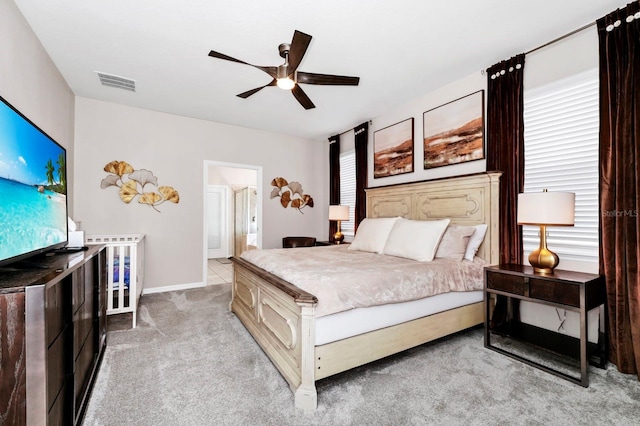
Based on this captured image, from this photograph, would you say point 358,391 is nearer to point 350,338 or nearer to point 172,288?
point 350,338

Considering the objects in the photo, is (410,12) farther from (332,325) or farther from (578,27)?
(332,325)

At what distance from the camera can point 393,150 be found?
4289 millimetres

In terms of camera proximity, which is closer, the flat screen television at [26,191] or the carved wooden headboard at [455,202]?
→ the flat screen television at [26,191]

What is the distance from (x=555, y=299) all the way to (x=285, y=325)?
6.49 feet

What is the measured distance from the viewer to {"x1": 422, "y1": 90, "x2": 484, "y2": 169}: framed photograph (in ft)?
10.5

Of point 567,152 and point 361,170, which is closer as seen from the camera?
point 567,152

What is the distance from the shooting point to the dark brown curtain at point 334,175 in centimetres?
548

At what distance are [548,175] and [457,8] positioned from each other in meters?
1.67

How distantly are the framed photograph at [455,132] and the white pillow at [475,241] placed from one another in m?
0.82

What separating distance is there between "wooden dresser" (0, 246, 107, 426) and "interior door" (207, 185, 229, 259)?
619 cm

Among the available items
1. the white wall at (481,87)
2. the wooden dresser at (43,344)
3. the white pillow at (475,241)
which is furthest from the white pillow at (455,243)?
the wooden dresser at (43,344)

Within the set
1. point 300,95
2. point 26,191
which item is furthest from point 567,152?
point 26,191

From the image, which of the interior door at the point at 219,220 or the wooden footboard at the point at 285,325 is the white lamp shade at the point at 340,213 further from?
the interior door at the point at 219,220

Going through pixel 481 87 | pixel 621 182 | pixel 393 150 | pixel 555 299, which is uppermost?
pixel 481 87
